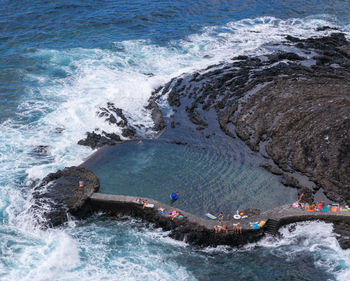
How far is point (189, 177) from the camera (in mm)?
31281

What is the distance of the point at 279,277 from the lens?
76.2ft

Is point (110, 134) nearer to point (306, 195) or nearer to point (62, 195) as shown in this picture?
point (62, 195)

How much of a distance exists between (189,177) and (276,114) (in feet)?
44.3

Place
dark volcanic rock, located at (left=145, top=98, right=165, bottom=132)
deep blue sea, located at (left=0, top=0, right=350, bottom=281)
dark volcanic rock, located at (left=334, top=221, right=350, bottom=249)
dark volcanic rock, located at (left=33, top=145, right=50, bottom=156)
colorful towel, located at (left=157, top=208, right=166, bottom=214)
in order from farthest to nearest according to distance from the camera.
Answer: dark volcanic rock, located at (left=145, top=98, right=165, bottom=132)
dark volcanic rock, located at (left=33, top=145, right=50, bottom=156)
colorful towel, located at (left=157, top=208, right=166, bottom=214)
dark volcanic rock, located at (left=334, top=221, right=350, bottom=249)
deep blue sea, located at (left=0, top=0, right=350, bottom=281)

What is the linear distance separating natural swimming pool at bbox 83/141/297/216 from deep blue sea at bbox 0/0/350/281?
312cm

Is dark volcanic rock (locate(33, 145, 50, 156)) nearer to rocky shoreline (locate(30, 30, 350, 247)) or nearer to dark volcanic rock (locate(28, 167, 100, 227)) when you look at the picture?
rocky shoreline (locate(30, 30, 350, 247))

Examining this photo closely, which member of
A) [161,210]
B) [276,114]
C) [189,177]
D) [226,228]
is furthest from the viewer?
[276,114]

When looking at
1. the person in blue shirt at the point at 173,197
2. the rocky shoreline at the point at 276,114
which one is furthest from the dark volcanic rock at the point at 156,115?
the person in blue shirt at the point at 173,197

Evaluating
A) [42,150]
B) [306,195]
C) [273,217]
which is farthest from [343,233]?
[42,150]

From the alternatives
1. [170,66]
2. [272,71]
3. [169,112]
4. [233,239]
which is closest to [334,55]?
[272,71]

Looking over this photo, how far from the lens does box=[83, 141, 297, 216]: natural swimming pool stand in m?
28.9

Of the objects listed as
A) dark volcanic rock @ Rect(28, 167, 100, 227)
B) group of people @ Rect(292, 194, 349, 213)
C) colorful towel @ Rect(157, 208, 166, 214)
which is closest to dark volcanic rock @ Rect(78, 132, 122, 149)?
dark volcanic rock @ Rect(28, 167, 100, 227)

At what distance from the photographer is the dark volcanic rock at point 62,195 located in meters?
27.1

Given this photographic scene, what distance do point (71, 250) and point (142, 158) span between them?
1155 cm
